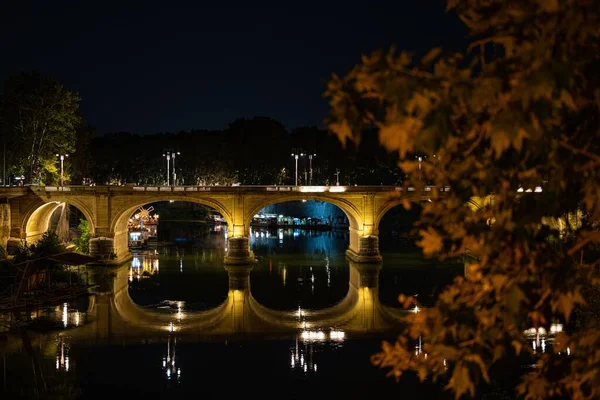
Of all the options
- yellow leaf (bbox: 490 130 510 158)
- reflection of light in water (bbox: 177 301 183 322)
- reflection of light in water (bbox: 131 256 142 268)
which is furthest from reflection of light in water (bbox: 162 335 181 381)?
reflection of light in water (bbox: 131 256 142 268)

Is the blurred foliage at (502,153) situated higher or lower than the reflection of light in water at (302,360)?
A: higher

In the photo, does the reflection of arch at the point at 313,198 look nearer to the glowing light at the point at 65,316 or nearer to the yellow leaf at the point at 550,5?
the glowing light at the point at 65,316

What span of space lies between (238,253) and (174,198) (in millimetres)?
6173

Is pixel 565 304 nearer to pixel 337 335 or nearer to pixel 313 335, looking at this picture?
pixel 337 335

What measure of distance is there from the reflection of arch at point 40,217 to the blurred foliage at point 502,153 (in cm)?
4347

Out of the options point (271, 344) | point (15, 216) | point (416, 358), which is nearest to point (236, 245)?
point (15, 216)

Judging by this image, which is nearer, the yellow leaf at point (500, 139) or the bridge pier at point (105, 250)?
the yellow leaf at point (500, 139)

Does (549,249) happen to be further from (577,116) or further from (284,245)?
(284,245)

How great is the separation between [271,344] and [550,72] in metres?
22.0

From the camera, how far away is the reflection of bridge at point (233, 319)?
27031 mm

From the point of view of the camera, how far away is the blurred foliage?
165 inches

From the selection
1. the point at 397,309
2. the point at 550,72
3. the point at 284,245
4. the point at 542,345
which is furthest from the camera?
the point at 284,245

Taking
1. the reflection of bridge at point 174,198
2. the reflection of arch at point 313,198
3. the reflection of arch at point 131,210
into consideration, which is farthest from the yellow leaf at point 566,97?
the reflection of arch at point 313,198

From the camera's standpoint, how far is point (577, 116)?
4.87 m
